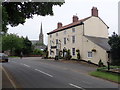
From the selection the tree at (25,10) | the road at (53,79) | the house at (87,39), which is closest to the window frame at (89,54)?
the house at (87,39)

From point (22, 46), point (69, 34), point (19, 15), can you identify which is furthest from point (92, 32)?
point (22, 46)

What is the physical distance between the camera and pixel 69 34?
1634 inches

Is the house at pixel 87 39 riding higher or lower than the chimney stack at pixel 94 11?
lower

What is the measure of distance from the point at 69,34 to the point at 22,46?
30030 mm

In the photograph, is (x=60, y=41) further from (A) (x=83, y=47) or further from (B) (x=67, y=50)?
(A) (x=83, y=47)

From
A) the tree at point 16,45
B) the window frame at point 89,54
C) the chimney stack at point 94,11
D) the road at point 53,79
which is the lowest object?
the road at point 53,79

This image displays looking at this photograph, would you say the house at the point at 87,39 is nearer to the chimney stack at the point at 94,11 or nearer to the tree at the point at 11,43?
the chimney stack at the point at 94,11

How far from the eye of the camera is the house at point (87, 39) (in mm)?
33425

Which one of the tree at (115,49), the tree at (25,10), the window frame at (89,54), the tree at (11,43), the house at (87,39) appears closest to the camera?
the tree at (25,10)

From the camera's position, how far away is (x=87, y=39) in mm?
35844

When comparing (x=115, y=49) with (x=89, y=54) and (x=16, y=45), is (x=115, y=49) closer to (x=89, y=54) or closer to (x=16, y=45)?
(x=89, y=54)

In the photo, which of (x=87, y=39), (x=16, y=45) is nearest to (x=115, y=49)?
(x=87, y=39)

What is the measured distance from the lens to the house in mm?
33425

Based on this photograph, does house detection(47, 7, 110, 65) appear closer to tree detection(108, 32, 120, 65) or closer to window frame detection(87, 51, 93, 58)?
window frame detection(87, 51, 93, 58)
